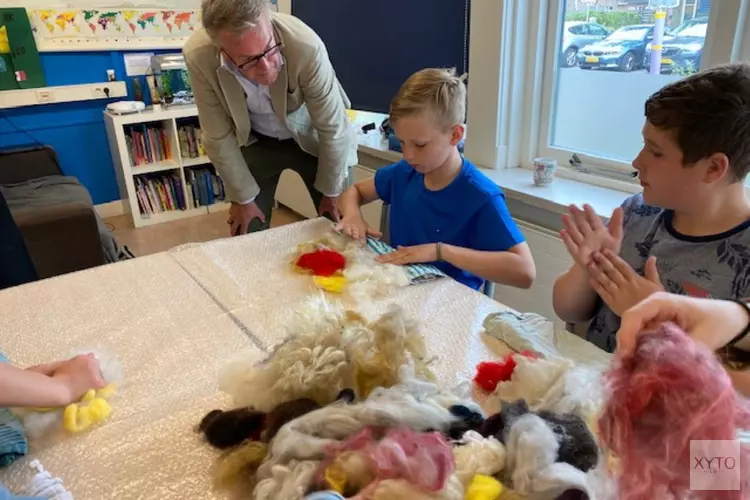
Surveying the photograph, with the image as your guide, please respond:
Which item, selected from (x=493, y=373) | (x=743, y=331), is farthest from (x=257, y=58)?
(x=743, y=331)

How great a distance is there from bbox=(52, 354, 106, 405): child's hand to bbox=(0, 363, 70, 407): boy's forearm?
0.01 meters

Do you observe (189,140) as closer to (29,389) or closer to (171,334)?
(171,334)

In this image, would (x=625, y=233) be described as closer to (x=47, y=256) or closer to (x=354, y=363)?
(x=354, y=363)

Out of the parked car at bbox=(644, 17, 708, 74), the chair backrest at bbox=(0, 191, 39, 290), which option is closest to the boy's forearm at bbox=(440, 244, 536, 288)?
the parked car at bbox=(644, 17, 708, 74)

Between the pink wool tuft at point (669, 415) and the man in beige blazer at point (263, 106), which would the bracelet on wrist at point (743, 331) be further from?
the man in beige blazer at point (263, 106)

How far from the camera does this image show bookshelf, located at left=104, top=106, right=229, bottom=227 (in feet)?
12.6

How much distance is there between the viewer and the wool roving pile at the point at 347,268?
130 centimetres

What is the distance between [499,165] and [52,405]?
184cm

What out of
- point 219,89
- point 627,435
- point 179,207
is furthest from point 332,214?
point 179,207

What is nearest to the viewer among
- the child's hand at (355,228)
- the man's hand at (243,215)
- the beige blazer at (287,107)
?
the child's hand at (355,228)

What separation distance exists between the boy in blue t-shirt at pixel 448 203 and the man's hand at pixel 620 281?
362 mm

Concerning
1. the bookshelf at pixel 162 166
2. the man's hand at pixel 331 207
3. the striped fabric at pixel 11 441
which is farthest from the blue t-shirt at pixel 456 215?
the bookshelf at pixel 162 166

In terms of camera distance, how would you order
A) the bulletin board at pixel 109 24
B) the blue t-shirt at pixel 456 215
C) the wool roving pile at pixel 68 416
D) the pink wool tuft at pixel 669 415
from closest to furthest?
1. the pink wool tuft at pixel 669 415
2. the wool roving pile at pixel 68 416
3. the blue t-shirt at pixel 456 215
4. the bulletin board at pixel 109 24

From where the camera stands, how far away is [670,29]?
184cm
